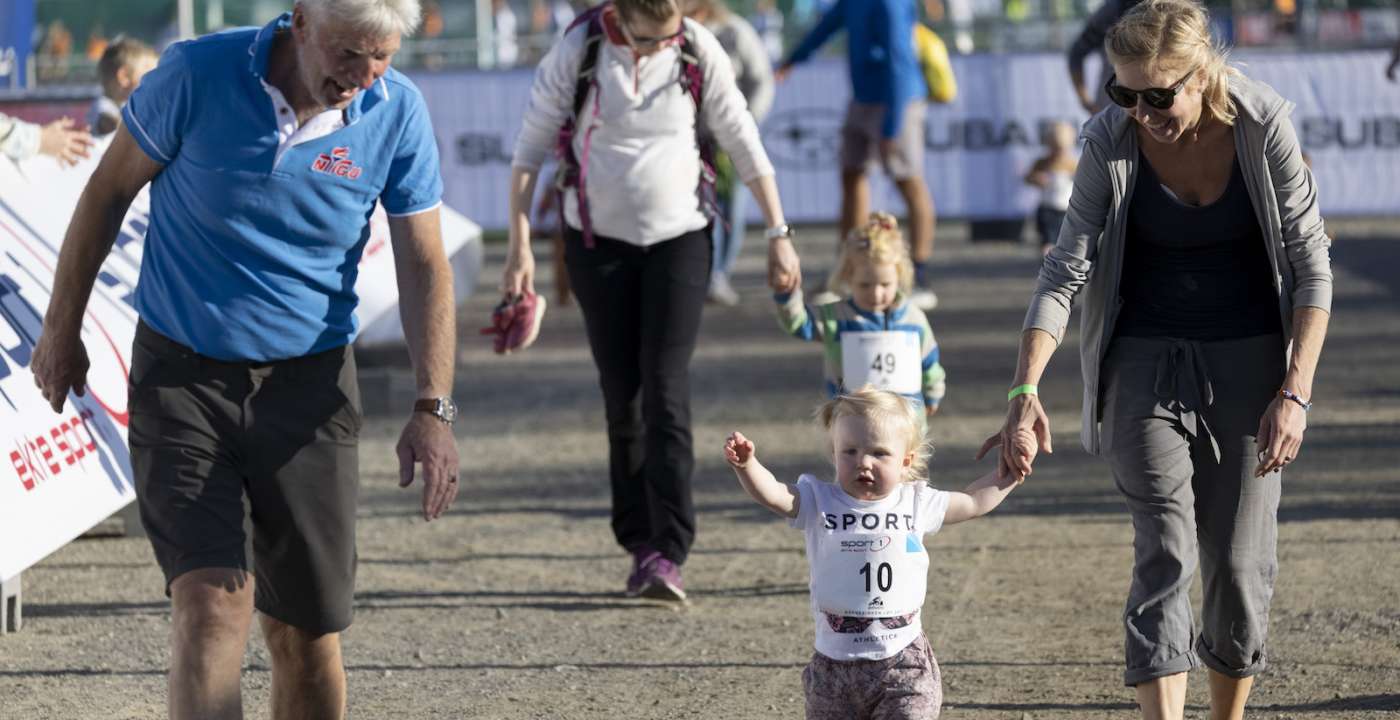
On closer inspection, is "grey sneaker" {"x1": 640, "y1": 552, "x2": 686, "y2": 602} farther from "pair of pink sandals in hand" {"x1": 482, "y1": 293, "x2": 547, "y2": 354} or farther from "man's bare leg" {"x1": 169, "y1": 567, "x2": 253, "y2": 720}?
"man's bare leg" {"x1": 169, "y1": 567, "x2": 253, "y2": 720}

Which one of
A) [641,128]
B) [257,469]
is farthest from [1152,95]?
[641,128]

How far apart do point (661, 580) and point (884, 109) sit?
733 cm

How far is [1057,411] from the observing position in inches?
408

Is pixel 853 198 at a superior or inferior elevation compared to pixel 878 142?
inferior

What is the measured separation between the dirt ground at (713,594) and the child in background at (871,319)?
76 centimetres

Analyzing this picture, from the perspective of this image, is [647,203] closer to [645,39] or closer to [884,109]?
[645,39]

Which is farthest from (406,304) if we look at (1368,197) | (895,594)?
(1368,197)

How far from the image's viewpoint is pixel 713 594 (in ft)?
22.7

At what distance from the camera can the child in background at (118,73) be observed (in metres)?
9.22

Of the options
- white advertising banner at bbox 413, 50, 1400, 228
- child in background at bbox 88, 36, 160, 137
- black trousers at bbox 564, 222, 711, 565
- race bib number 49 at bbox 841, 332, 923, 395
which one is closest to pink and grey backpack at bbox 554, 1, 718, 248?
black trousers at bbox 564, 222, 711, 565

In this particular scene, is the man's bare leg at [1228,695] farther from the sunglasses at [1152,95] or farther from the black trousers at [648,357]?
the black trousers at [648,357]

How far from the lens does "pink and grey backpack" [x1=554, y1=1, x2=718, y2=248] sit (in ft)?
21.9

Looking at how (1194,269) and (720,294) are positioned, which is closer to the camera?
(1194,269)

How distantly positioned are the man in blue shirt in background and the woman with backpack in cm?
666
